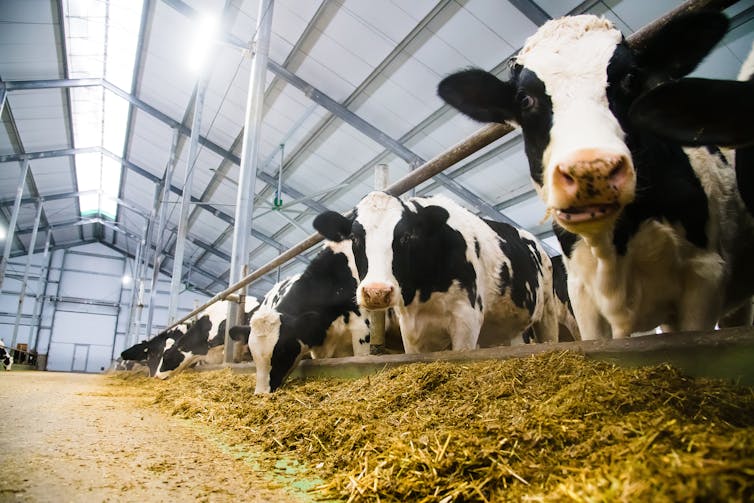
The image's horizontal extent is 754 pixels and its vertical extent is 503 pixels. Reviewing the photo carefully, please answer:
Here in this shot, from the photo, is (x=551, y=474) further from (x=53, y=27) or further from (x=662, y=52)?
(x=53, y=27)

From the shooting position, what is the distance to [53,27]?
504 inches

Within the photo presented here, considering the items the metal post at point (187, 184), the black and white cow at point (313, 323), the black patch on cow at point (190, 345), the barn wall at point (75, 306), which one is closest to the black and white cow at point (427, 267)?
the black and white cow at point (313, 323)

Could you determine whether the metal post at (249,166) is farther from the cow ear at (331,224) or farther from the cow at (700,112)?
the cow at (700,112)

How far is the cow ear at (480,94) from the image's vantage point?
2.27 metres

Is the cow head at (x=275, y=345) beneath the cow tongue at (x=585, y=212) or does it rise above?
beneath

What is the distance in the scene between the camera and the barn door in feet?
102

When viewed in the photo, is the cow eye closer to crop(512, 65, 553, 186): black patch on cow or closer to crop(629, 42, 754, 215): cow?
crop(512, 65, 553, 186): black patch on cow

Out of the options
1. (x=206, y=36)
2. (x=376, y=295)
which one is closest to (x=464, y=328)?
(x=376, y=295)

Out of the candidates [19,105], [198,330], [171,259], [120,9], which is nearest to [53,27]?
[120,9]

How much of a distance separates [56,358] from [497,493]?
122 ft

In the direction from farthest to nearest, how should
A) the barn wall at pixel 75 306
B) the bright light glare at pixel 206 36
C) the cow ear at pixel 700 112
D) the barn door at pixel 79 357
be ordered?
the barn door at pixel 79 357
the barn wall at pixel 75 306
the bright light glare at pixel 206 36
the cow ear at pixel 700 112

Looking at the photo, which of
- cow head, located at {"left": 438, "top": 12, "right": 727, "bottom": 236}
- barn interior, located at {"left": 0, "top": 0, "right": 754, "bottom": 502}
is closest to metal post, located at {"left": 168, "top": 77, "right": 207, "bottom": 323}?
barn interior, located at {"left": 0, "top": 0, "right": 754, "bottom": 502}

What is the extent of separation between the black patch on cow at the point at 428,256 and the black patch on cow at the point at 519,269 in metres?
0.74

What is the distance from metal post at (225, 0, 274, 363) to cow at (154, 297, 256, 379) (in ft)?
11.8
